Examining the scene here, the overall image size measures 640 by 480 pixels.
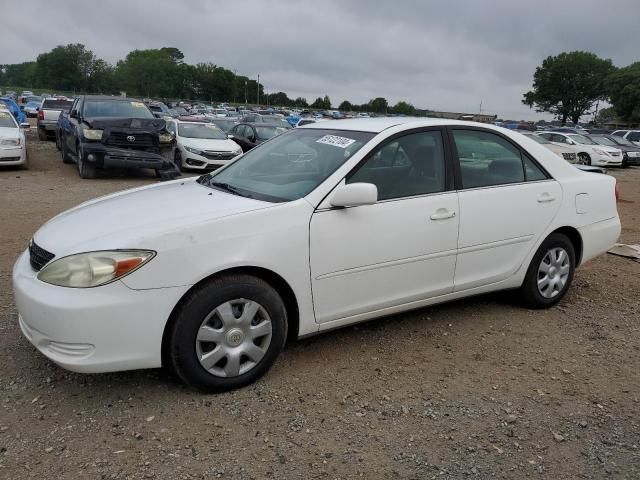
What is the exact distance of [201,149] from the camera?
14.2m

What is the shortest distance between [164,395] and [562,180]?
344 centimetres

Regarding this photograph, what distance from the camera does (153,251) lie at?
111 inches

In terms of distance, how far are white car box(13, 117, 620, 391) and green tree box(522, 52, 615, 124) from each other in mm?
100173

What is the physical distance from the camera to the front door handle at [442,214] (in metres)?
3.72

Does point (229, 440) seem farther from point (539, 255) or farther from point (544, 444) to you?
point (539, 255)

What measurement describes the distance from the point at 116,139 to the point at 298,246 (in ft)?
30.7

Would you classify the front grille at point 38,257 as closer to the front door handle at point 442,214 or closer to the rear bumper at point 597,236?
the front door handle at point 442,214

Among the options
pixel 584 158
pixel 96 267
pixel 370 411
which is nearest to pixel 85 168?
pixel 96 267

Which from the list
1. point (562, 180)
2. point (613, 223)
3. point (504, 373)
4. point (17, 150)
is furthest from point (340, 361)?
point (17, 150)

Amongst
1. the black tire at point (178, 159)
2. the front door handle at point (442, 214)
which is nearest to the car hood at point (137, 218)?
the front door handle at point (442, 214)

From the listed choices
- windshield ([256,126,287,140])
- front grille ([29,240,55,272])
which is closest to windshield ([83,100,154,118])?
windshield ([256,126,287,140])

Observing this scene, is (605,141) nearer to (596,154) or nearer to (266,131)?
(596,154)

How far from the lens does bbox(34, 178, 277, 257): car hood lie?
2896mm

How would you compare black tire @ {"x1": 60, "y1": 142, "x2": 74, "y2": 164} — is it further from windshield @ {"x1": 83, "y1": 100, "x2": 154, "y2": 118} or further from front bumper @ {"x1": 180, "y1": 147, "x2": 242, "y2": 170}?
front bumper @ {"x1": 180, "y1": 147, "x2": 242, "y2": 170}
